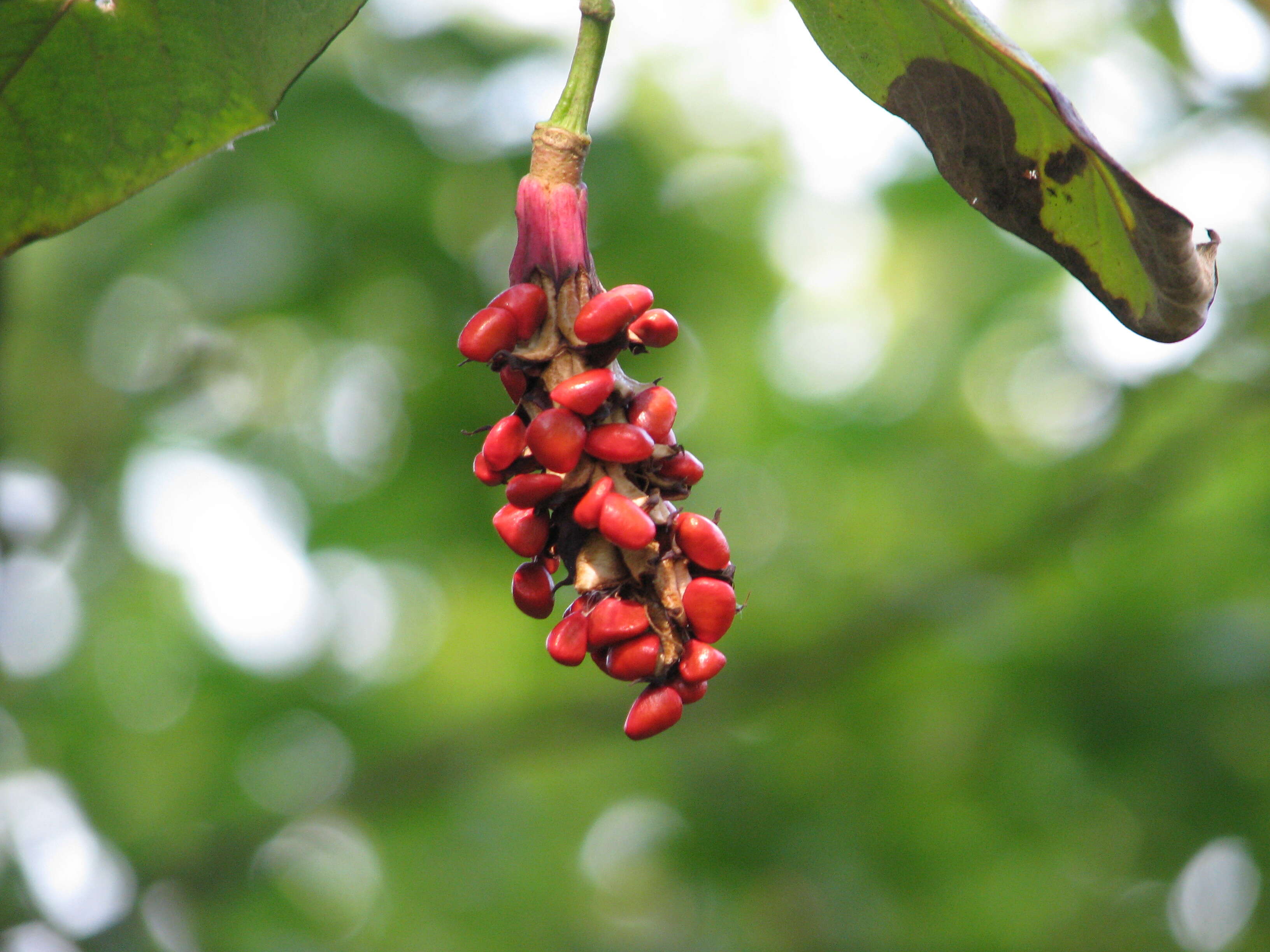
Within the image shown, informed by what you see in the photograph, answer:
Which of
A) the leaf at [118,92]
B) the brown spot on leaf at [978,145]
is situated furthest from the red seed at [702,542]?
the leaf at [118,92]

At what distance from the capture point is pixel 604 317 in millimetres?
1110

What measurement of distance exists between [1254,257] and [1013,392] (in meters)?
3.39

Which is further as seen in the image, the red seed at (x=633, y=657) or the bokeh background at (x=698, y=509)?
the bokeh background at (x=698, y=509)

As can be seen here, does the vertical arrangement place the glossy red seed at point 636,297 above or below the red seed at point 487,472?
above

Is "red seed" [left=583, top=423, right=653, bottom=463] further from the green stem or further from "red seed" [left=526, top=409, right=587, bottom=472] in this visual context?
the green stem

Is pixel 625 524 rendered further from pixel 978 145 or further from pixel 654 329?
pixel 978 145

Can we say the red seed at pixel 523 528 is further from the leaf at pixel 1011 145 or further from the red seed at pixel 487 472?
the leaf at pixel 1011 145

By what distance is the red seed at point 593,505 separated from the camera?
113 cm

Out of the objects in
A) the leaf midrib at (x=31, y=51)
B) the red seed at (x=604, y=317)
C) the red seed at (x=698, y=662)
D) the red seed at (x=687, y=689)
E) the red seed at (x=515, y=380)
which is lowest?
the red seed at (x=687, y=689)

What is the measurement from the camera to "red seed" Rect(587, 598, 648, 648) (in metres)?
1.11

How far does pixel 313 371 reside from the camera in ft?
22.3

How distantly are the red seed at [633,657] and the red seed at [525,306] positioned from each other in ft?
1.15

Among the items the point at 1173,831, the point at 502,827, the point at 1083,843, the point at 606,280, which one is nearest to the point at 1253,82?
the point at 606,280

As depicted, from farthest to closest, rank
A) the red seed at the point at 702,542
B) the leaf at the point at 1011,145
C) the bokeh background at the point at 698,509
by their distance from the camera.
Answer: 1. the bokeh background at the point at 698,509
2. the red seed at the point at 702,542
3. the leaf at the point at 1011,145
